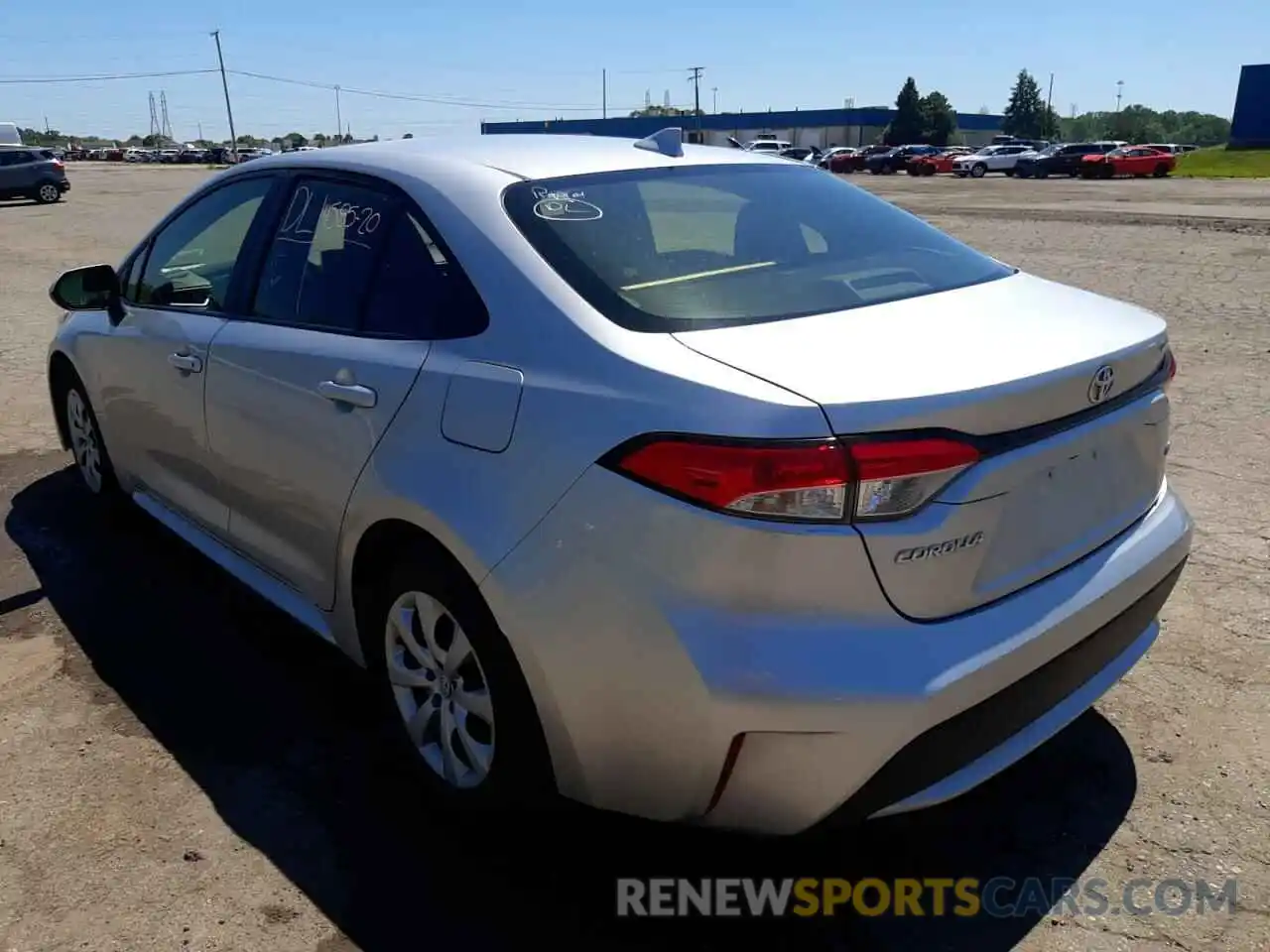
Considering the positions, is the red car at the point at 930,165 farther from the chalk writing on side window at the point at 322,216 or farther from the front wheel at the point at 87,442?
the chalk writing on side window at the point at 322,216

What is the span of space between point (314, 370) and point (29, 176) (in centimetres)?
3226

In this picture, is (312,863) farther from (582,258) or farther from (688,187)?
(688,187)

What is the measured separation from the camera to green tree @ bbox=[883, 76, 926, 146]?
277 feet

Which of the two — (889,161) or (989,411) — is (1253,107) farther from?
(989,411)

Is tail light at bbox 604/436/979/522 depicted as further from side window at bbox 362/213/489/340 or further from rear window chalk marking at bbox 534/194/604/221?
rear window chalk marking at bbox 534/194/604/221

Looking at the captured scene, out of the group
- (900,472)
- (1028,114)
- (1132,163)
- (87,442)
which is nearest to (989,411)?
(900,472)

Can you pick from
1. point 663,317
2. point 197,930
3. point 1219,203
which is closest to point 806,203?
point 663,317

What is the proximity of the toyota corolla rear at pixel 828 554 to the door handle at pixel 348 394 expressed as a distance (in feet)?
1.97

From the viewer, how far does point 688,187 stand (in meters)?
3.13

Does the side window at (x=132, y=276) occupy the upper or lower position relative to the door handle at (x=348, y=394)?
upper

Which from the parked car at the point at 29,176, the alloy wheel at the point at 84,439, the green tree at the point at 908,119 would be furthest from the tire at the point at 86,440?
the green tree at the point at 908,119

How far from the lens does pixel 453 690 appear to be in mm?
2676

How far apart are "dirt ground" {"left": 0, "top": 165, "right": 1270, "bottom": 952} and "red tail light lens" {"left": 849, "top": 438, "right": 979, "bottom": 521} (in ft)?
3.47

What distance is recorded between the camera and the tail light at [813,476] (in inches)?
78.2
